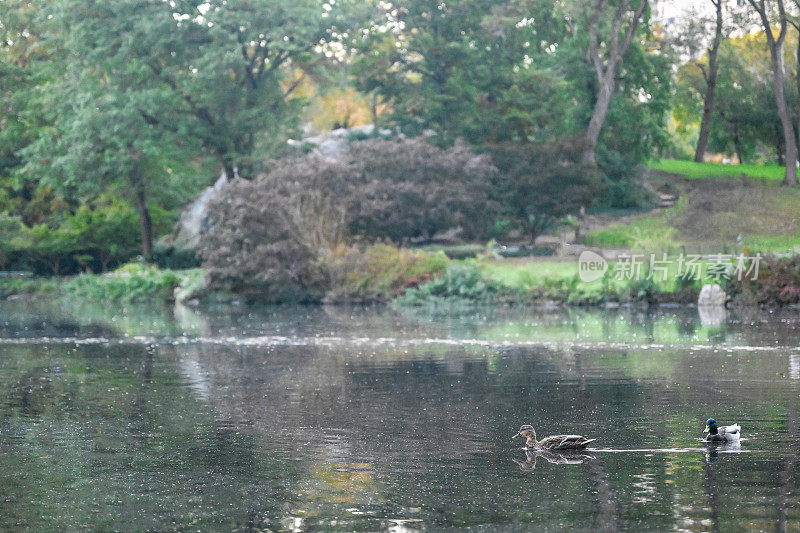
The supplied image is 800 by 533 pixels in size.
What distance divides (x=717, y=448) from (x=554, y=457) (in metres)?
1.68

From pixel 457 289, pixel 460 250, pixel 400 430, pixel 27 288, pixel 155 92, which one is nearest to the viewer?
pixel 400 430

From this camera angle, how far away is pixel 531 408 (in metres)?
14.2

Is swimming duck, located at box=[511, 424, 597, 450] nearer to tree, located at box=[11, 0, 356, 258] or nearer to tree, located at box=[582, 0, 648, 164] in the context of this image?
tree, located at box=[11, 0, 356, 258]

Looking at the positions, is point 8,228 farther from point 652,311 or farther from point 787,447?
point 787,447

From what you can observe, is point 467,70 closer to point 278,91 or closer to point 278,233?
point 278,91

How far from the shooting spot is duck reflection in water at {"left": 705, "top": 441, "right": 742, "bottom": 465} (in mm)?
10907

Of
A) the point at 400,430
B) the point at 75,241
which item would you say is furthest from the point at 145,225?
the point at 400,430

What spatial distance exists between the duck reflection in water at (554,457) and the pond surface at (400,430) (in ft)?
0.15

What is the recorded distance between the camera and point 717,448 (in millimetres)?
11180

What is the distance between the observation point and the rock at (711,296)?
3119 cm

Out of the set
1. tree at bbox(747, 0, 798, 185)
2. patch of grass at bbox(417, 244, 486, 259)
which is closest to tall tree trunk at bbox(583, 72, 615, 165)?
tree at bbox(747, 0, 798, 185)

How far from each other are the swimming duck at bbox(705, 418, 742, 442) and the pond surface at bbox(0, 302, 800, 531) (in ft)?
0.51

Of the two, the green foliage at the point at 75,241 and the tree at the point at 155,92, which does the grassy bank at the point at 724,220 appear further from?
the green foliage at the point at 75,241

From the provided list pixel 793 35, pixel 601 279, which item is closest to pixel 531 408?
pixel 601 279
